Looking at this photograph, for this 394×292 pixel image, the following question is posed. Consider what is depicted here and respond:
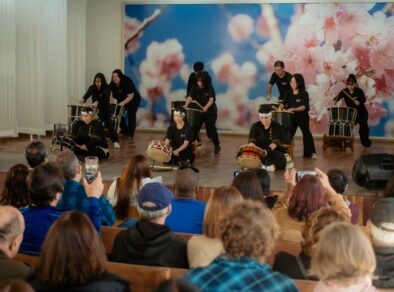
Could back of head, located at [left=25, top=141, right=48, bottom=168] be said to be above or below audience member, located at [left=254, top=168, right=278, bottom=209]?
above

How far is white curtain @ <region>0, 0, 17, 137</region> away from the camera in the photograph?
10.5m

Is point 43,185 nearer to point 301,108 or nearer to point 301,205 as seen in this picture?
point 301,205

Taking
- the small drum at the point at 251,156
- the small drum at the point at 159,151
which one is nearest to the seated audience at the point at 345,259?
the small drum at the point at 251,156

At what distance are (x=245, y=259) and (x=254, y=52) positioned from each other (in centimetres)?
1037

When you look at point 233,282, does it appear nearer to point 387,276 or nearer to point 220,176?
point 387,276

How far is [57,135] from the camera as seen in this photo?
8320mm

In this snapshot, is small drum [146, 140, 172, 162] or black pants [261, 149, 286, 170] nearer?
small drum [146, 140, 172, 162]

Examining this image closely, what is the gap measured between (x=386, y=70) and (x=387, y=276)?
31.8 feet

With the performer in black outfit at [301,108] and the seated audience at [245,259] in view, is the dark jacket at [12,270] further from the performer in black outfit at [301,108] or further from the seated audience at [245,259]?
the performer in black outfit at [301,108]

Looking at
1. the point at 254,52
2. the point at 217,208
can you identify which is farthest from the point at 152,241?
the point at 254,52

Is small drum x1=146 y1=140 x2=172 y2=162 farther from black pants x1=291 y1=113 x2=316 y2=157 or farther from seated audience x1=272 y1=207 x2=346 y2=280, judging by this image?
seated audience x1=272 y1=207 x2=346 y2=280

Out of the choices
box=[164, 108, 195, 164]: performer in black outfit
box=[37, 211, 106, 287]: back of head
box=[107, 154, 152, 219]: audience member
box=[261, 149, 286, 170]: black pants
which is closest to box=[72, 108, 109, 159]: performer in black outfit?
box=[164, 108, 195, 164]: performer in black outfit

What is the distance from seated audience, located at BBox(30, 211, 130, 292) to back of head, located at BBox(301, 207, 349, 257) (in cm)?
90

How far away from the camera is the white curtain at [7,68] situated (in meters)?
10.5
